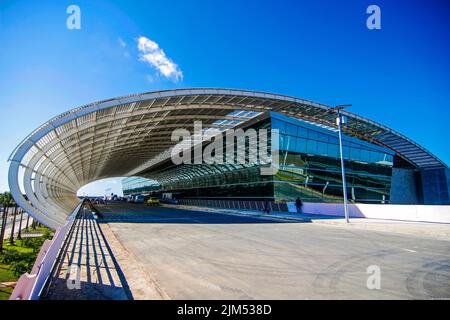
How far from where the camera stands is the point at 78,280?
16.4 feet

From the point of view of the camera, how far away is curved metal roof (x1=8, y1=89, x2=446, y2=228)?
15523mm

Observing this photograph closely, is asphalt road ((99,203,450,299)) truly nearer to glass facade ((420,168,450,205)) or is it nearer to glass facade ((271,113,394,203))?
glass facade ((271,113,394,203))

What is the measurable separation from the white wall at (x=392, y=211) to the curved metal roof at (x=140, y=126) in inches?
371

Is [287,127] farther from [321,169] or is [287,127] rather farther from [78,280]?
[78,280]

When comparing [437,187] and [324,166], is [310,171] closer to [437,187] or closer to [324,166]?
[324,166]

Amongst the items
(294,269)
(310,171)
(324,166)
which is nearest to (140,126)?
(310,171)

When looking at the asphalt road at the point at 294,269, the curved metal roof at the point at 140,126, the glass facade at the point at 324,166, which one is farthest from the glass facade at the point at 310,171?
the asphalt road at the point at 294,269

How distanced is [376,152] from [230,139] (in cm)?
2521

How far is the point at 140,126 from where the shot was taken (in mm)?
31688

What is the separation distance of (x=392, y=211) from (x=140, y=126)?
93.7ft

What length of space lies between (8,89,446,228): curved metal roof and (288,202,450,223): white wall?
941 cm

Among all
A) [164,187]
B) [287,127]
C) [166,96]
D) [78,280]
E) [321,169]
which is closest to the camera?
[78,280]

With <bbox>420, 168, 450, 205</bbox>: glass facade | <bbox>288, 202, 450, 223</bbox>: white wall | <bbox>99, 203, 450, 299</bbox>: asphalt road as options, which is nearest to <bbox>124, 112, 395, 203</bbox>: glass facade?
<bbox>288, 202, 450, 223</bbox>: white wall
